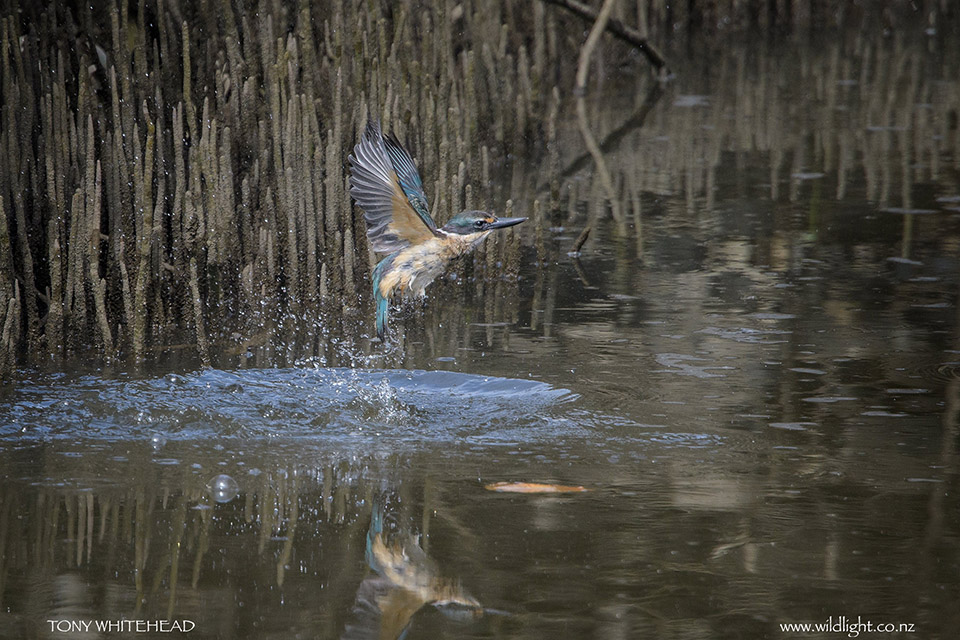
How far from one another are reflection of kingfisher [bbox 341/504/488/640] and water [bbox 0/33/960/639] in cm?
1

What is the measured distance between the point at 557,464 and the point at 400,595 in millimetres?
957

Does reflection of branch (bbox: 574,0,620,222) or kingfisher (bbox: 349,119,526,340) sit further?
reflection of branch (bbox: 574,0,620,222)

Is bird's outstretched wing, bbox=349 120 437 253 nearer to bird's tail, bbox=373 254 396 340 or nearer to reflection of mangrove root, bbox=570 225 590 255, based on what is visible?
bird's tail, bbox=373 254 396 340

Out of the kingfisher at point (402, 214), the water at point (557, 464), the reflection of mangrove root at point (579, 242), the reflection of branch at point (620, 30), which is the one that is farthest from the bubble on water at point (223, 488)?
the reflection of branch at point (620, 30)

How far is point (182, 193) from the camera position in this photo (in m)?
5.81

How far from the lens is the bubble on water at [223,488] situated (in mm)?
4000

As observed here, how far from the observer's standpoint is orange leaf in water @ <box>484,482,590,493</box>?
13.1ft

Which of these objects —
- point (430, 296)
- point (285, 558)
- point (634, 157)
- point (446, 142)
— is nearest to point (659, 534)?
point (285, 558)

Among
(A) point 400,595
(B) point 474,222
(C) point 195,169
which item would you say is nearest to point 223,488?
(A) point 400,595

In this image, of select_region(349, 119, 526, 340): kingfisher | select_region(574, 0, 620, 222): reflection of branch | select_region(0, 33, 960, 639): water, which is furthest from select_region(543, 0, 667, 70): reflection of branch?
select_region(349, 119, 526, 340): kingfisher

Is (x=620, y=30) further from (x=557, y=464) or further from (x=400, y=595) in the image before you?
(x=400, y=595)

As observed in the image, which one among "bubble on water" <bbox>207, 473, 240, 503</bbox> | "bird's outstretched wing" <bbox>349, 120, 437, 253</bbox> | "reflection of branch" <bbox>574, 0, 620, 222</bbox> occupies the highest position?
"reflection of branch" <bbox>574, 0, 620, 222</bbox>

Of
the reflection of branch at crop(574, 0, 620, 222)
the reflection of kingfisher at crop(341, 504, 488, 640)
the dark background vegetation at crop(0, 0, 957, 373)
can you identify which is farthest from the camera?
the reflection of branch at crop(574, 0, 620, 222)

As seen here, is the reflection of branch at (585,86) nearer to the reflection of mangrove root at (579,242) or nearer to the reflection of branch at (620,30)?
the reflection of branch at (620,30)
